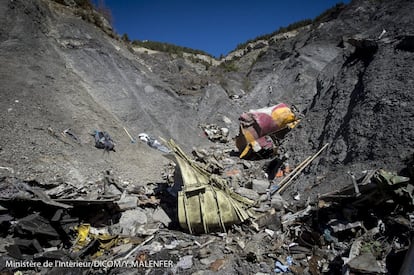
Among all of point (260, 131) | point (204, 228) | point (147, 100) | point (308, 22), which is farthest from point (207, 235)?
point (308, 22)

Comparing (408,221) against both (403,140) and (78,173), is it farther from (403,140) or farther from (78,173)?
(78,173)

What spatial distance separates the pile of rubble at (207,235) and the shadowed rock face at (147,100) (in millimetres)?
1011

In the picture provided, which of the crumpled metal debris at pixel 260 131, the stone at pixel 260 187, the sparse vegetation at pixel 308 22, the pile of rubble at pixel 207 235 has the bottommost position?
the pile of rubble at pixel 207 235

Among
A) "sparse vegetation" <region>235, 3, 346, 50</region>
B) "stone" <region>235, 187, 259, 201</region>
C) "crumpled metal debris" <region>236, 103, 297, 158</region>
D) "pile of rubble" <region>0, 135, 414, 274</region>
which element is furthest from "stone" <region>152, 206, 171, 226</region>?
"sparse vegetation" <region>235, 3, 346, 50</region>

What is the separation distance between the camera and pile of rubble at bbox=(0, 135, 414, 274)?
346 centimetres

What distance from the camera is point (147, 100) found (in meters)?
11.4

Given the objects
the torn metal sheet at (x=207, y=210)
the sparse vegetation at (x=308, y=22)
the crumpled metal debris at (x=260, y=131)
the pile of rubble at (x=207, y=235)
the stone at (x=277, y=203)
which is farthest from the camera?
the sparse vegetation at (x=308, y=22)

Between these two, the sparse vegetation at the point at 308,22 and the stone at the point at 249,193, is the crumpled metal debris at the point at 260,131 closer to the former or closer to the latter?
the stone at the point at 249,193

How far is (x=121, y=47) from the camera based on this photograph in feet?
44.5

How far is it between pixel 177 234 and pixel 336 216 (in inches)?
115

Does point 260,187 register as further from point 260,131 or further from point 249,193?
point 260,131

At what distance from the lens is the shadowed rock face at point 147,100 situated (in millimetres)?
5438

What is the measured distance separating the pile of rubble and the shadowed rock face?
1011mm

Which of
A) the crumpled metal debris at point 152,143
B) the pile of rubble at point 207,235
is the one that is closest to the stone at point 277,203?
the pile of rubble at point 207,235
